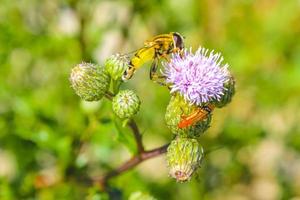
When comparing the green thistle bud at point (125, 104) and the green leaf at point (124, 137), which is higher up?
the green leaf at point (124, 137)

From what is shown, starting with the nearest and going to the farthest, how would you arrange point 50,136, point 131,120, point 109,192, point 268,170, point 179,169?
point 179,169 → point 131,120 → point 109,192 → point 50,136 → point 268,170

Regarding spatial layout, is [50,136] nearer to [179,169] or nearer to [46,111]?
[46,111]

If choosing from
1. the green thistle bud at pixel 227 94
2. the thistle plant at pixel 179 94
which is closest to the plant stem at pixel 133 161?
the thistle plant at pixel 179 94

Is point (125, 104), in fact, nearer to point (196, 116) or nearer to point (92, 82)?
point (92, 82)

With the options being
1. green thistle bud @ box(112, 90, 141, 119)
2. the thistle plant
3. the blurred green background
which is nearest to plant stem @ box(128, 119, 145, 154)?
the thistle plant

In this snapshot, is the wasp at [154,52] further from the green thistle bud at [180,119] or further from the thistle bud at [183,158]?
the thistle bud at [183,158]

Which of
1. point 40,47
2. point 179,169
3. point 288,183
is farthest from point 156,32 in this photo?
point 179,169
